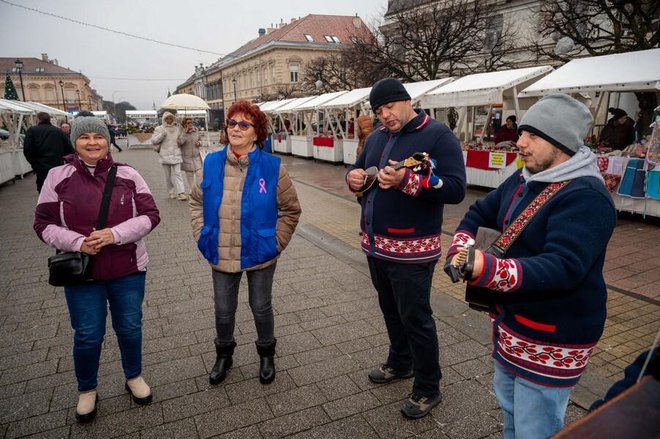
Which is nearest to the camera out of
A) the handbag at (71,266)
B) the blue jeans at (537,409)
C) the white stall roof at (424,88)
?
the blue jeans at (537,409)

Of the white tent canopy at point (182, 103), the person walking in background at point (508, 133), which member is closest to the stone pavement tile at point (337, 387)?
the person walking in background at point (508, 133)

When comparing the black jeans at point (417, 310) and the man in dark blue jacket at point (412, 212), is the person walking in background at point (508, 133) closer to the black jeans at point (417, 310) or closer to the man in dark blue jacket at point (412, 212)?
the man in dark blue jacket at point (412, 212)

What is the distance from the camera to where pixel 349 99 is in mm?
16438

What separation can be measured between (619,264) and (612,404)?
18.2ft

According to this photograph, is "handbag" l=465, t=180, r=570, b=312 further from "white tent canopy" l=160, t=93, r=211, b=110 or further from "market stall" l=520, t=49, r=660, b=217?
"white tent canopy" l=160, t=93, r=211, b=110

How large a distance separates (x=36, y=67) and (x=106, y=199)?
98293 mm

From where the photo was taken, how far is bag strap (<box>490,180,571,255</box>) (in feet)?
5.20

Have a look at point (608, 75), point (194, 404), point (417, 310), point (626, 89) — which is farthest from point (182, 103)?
point (417, 310)

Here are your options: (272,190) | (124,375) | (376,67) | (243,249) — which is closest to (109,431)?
(124,375)

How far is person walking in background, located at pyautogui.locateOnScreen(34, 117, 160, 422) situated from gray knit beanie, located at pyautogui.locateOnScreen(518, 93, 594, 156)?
2.18 m

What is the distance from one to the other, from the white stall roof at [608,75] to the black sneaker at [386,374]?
764 centimetres

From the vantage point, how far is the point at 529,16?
27.6m

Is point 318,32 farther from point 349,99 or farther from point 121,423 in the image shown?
point 121,423

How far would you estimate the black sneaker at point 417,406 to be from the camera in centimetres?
260
